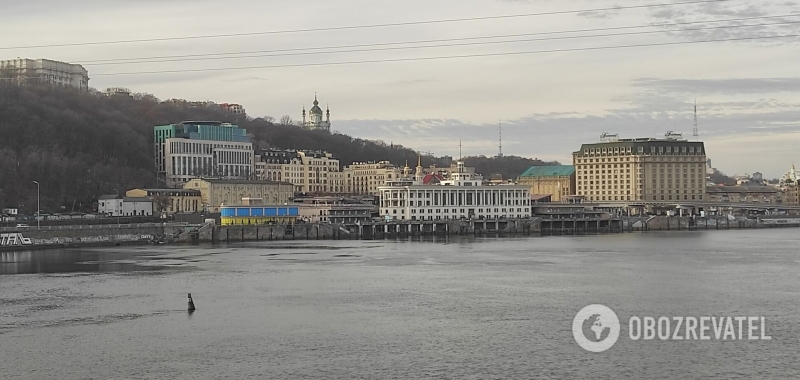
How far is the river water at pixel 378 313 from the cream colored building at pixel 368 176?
78.9m

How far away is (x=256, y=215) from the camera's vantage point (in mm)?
90438

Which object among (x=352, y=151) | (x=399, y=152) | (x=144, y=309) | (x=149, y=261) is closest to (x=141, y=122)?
(x=352, y=151)

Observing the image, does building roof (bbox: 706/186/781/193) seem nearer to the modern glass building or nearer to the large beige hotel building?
the large beige hotel building

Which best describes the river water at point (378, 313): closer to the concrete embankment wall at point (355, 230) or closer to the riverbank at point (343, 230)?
the riverbank at point (343, 230)

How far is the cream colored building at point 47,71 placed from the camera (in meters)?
144

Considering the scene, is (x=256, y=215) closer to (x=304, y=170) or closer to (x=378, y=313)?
(x=304, y=170)

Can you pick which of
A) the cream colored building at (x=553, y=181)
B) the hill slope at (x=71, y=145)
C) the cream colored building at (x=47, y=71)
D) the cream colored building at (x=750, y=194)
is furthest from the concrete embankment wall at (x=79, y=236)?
the cream colored building at (x=750, y=194)

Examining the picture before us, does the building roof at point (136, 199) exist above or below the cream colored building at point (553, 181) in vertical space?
below

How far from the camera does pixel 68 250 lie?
6794cm

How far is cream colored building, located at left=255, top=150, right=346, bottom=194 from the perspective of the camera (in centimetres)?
13338

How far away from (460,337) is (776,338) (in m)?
9.49

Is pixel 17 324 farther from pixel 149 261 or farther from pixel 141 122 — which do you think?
pixel 141 122

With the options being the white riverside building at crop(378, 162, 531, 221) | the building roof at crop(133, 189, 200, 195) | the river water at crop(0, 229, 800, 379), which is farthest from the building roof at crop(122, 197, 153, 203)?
the river water at crop(0, 229, 800, 379)

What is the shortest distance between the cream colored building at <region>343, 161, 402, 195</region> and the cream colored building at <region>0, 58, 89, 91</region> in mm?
42919
